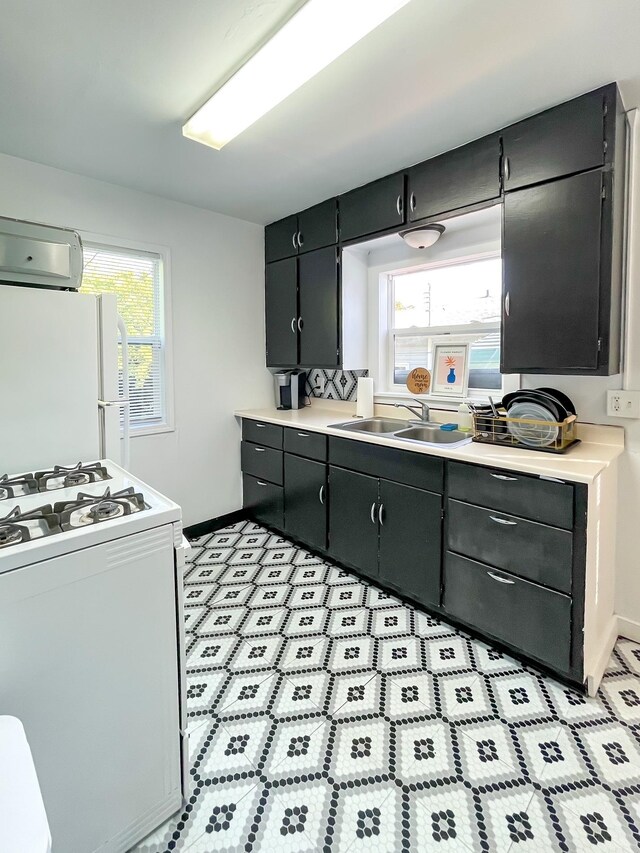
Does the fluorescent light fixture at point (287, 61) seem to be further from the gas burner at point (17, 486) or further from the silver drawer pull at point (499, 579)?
the silver drawer pull at point (499, 579)

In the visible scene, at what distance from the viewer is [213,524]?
11.3 ft

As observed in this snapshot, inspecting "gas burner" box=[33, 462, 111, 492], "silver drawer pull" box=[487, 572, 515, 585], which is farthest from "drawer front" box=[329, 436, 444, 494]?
"gas burner" box=[33, 462, 111, 492]

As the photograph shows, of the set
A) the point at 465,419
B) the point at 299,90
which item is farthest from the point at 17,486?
the point at 465,419

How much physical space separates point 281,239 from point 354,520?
2222 mm

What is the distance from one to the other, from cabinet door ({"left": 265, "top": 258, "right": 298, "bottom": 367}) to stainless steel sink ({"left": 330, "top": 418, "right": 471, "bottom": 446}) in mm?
807

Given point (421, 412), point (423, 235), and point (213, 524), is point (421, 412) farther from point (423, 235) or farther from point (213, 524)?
point (213, 524)

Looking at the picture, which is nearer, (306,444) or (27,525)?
(27,525)

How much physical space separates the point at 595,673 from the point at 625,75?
2379 mm

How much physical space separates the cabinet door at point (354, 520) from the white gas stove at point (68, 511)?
1339mm

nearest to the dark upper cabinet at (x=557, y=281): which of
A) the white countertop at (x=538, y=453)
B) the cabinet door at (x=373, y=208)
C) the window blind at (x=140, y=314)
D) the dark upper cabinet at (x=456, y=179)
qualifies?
the dark upper cabinet at (x=456, y=179)

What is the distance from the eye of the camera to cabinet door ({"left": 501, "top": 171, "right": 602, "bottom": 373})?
6.09ft

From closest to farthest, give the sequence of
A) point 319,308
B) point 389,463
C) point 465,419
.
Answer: point 389,463
point 465,419
point 319,308

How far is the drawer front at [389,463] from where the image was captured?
2174 millimetres

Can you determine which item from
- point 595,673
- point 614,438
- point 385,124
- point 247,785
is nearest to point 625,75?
point 385,124
